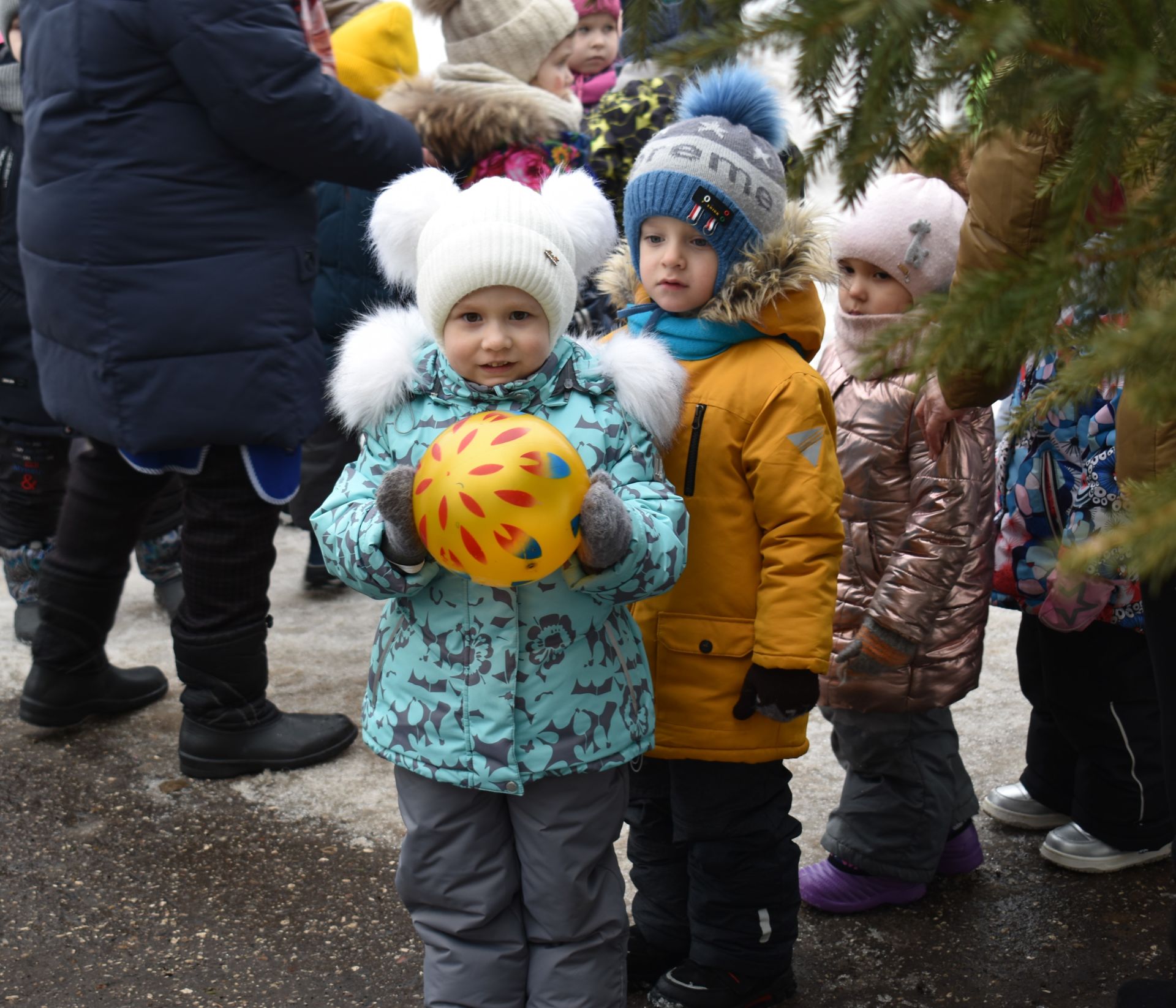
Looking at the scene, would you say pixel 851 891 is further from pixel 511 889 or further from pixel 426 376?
pixel 426 376

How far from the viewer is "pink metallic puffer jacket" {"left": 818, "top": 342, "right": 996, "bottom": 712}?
8.64 feet

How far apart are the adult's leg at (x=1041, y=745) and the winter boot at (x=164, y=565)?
2.87 metres

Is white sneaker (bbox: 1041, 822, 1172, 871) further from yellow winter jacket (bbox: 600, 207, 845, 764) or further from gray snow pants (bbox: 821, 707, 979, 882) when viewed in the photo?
yellow winter jacket (bbox: 600, 207, 845, 764)

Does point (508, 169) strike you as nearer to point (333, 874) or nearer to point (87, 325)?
point (87, 325)

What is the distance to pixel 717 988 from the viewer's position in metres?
2.48

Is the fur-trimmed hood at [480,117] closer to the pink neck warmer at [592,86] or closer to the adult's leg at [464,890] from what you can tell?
the pink neck warmer at [592,86]

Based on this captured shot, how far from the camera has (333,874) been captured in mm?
3010

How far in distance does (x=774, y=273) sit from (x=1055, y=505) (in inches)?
36.4

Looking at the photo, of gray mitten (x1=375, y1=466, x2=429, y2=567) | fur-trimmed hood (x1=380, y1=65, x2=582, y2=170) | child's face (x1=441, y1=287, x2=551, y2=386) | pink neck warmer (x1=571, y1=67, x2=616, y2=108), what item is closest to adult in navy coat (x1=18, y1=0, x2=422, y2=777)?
fur-trimmed hood (x1=380, y1=65, x2=582, y2=170)

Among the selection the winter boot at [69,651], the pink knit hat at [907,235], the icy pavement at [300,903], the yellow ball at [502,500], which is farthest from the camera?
the winter boot at [69,651]

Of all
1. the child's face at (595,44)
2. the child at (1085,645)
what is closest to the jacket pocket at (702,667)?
the child at (1085,645)

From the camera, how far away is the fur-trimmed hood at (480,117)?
3967 millimetres

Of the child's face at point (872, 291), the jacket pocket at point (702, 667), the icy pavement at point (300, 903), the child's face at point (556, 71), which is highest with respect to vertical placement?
the child's face at point (556, 71)

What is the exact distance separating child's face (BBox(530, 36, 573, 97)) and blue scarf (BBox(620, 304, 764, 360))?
2044mm
